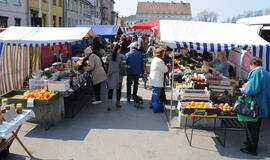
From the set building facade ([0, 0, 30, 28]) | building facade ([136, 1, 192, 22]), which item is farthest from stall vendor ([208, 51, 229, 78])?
building facade ([136, 1, 192, 22])

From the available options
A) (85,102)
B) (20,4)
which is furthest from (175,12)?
(85,102)

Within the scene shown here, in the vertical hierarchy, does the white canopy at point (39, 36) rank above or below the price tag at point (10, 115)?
above

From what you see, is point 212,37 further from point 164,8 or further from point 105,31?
point 164,8

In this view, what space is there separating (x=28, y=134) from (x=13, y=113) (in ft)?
4.93

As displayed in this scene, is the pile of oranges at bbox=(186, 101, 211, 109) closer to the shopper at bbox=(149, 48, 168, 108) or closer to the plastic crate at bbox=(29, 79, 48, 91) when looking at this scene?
the shopper at bbox=(149, 48, 168, 108)

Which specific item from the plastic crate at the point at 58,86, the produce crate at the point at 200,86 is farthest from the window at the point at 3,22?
the produce crate at the point at 200,86

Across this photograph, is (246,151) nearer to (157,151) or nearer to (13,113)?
(157,151)

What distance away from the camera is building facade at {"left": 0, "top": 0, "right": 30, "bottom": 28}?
19438 millimetres

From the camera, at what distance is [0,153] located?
14.2 ft

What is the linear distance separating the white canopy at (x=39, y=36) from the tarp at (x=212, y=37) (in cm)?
251

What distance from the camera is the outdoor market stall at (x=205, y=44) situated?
5.25 meters

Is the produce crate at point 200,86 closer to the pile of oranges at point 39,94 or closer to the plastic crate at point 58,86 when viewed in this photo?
the plastic crate at point 58,86

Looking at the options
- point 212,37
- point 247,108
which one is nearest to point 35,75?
point 212,37

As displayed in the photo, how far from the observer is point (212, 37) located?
5.85 metres
